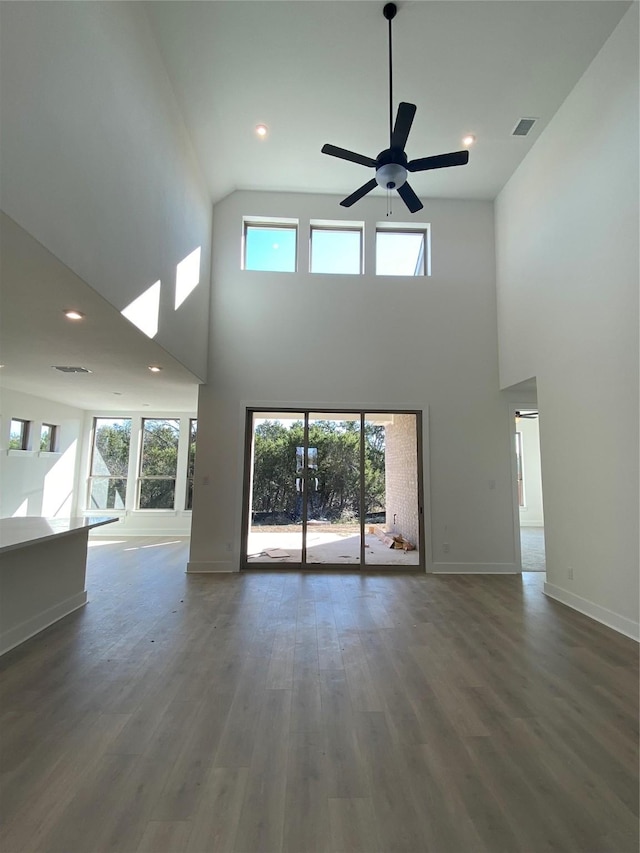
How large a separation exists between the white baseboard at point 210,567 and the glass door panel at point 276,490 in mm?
344

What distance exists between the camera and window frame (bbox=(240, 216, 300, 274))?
6.07 metres

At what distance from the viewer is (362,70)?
412 cm

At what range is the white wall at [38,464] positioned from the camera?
256 inches

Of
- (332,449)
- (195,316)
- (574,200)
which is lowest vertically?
(332,449)

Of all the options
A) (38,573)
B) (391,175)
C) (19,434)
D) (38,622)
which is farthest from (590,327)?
(19,434)

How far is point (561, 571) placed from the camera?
4414 mm

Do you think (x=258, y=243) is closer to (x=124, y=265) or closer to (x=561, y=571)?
(x=124, y=265)

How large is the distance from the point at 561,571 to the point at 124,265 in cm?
526

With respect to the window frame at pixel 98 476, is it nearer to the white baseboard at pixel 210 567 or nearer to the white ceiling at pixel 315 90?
the white ceiling at pixel 315 90

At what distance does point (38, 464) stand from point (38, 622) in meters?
4.83

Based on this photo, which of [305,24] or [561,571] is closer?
[305,24]

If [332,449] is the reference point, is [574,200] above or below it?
above

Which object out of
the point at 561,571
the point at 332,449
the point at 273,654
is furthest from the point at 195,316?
the point at 561,571

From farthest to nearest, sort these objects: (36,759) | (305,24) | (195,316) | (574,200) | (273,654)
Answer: (195,316), (574,200), (305,24), (273,654), (36,759)
